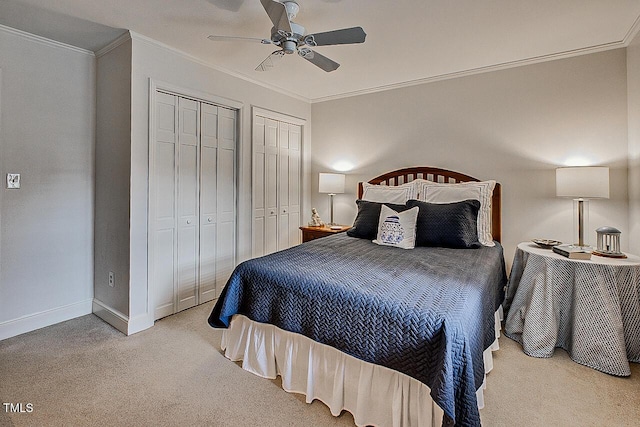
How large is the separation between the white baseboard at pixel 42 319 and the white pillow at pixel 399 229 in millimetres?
2857

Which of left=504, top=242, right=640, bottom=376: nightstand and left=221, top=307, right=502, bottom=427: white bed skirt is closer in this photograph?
left=221, top=307, right=502, bottom=427: white bed skirt

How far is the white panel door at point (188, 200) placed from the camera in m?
3.04

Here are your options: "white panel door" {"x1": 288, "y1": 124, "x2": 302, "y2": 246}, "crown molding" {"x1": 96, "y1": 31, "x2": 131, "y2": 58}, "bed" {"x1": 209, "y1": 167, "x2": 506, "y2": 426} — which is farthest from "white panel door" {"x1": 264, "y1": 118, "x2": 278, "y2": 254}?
"crown molding" {"x1": 96, "y1": 31, "x2": 131, "y2": 58}

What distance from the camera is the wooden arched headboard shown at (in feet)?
10.7

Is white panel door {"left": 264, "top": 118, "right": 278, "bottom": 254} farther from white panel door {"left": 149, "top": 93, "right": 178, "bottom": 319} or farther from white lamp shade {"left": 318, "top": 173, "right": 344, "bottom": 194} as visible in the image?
white panel door {"left": 149, "top": 93, "right": 178, "bottom": 319}

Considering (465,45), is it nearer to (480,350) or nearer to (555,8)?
(555,8)

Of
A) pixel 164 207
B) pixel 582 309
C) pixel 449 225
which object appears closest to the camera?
pixel 582 309

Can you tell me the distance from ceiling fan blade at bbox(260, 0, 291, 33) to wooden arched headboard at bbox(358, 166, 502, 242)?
2263 mm

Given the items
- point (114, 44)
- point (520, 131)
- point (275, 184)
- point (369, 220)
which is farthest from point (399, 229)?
point (114, 44)

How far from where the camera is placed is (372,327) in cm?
154

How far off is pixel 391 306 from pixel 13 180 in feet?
10.1

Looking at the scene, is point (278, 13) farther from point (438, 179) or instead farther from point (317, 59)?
point (438, 179)

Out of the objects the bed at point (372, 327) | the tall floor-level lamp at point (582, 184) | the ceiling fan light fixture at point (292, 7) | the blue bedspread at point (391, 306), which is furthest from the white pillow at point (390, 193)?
the ceiling fan light fixture at point (292, 7)

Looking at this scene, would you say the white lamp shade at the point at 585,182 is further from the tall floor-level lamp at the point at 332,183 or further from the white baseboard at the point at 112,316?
the white baseboard at the point at 112,316
